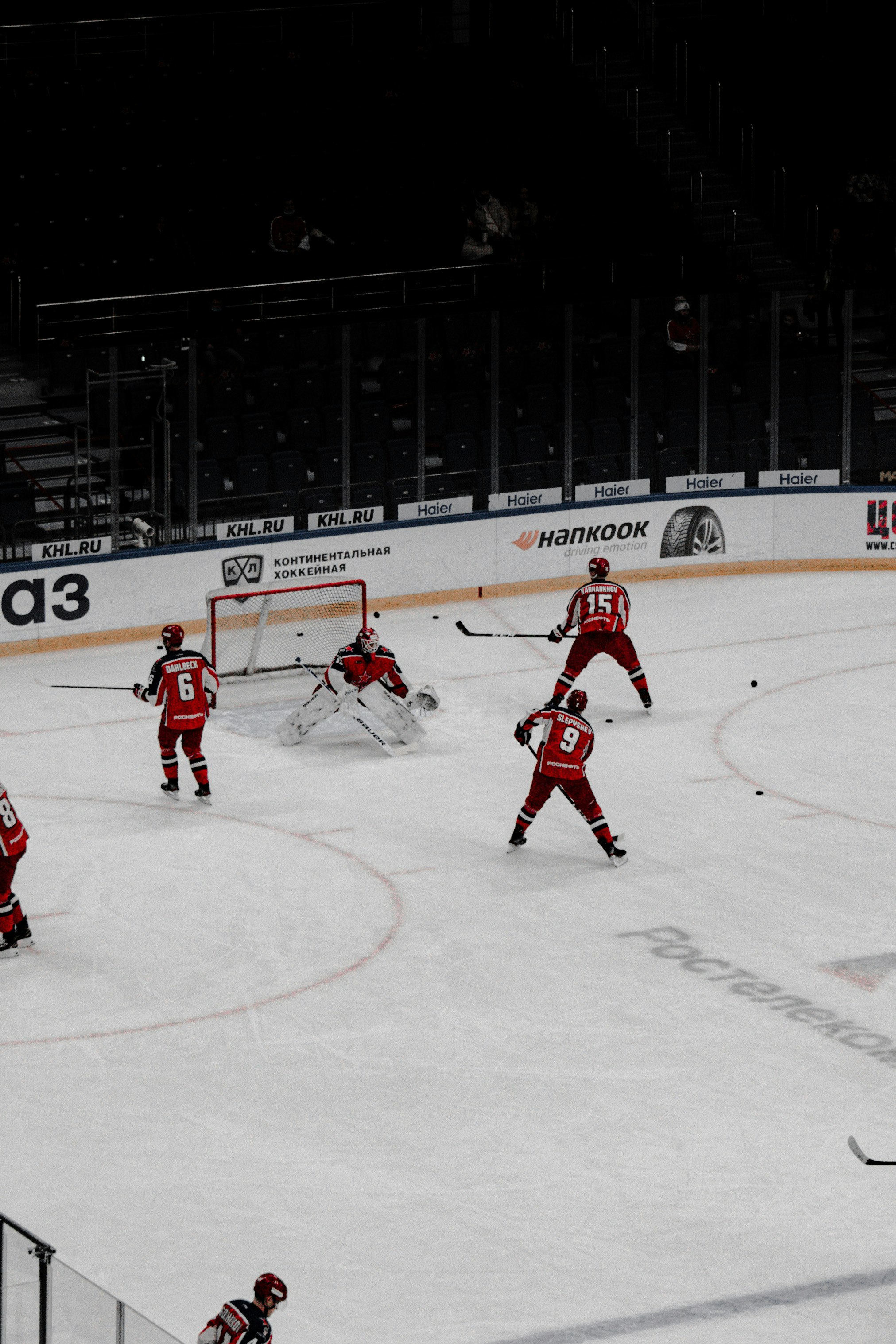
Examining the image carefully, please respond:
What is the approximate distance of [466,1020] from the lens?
10344mm

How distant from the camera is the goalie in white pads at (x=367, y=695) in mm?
14781

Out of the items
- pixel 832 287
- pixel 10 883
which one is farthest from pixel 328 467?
pixel 10 883

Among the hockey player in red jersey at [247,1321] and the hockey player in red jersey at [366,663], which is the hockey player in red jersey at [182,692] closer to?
the hockey player in red jersey at [366,663]

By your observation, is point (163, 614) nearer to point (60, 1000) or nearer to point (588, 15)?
point (60, 1000)

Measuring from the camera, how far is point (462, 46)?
76.8ft

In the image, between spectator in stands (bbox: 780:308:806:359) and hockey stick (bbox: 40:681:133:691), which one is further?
spectator in stands (bbox: 780:308:806:359)

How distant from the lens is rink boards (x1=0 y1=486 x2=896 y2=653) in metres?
17.9

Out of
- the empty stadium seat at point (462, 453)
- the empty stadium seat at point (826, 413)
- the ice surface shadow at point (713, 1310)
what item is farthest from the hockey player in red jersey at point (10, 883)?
the empty stadium seat at point (826, 413)

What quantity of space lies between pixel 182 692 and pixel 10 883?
9.02ft

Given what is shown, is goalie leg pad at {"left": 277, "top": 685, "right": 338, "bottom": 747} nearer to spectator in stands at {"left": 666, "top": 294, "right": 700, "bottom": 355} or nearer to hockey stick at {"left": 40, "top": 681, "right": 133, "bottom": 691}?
hockey stick at {"left": 40, "top": 681, "right": 133, "bottom": 691}

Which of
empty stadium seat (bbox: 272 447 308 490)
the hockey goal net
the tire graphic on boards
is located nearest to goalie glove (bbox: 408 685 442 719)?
the hockey goal net

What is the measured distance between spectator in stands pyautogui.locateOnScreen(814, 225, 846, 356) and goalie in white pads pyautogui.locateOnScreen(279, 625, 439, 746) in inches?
283

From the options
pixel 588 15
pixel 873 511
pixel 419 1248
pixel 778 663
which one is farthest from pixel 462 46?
pixel 419 1248

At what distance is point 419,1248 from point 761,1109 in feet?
6.30
